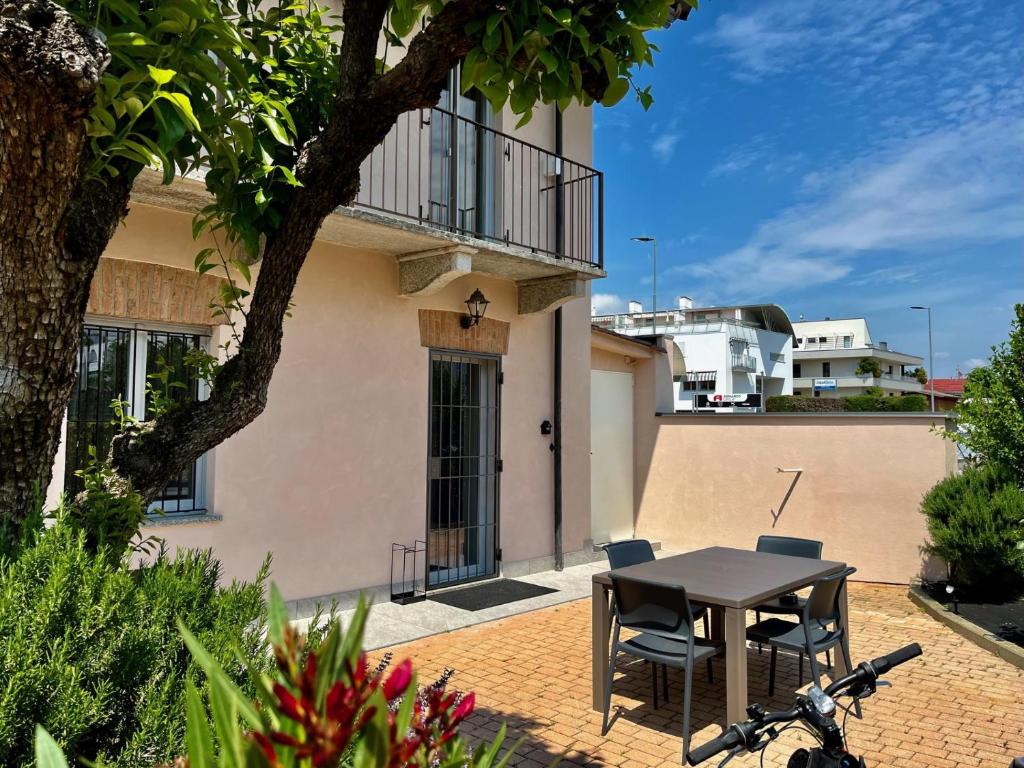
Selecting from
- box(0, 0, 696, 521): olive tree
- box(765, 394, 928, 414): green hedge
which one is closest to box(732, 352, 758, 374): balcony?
box(765, 394, 928, 414): green hedge

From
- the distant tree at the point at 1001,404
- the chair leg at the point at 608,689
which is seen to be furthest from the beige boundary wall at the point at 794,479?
the chair leg at the point at 608,689

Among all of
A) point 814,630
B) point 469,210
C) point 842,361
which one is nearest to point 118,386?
Result: point 469,210

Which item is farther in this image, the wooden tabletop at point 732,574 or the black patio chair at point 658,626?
the wooden tabletop at point 732,574

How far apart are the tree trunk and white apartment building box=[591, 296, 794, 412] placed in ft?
127

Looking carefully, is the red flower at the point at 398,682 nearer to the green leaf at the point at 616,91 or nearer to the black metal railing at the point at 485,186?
the green leaf at the point at 616,91

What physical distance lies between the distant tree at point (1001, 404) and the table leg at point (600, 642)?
4.11 meters

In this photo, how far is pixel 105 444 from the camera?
212 inches

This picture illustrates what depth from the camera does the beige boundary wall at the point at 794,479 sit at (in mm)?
8742

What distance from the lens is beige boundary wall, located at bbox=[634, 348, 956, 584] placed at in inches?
344

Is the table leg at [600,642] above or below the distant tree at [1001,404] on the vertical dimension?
below

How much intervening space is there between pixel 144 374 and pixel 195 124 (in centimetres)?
423

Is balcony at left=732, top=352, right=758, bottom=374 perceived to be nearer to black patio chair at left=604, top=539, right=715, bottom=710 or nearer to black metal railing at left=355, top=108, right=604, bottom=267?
black metal railing at left=355, top=108, right=604, bottom=267

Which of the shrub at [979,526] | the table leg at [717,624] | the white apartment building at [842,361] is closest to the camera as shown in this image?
the table leg at [717,624]

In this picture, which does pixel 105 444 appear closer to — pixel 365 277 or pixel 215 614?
pixel 365 277
